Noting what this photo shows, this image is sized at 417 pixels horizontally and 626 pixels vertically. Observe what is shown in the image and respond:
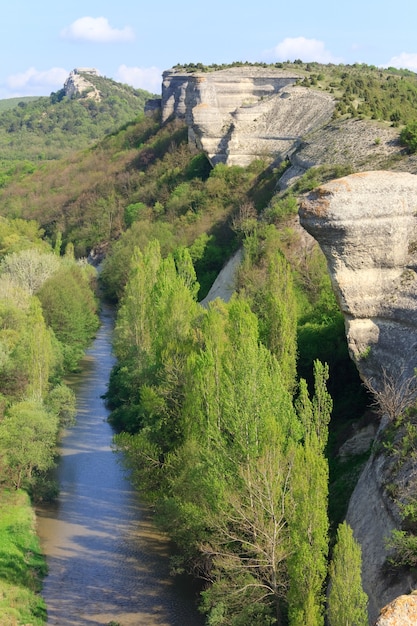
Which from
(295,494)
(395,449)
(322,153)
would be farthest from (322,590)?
(322,153)

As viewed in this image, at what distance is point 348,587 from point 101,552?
1184cm

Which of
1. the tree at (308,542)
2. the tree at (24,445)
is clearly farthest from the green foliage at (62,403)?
the tree at (308,542)

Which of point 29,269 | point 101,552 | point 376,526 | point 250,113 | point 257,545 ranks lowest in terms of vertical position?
point 101,552

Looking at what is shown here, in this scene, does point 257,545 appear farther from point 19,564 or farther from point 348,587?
point 19,564

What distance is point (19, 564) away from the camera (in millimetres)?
23562

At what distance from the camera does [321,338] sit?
28.4 m

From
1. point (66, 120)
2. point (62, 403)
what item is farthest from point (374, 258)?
point (66, 120)

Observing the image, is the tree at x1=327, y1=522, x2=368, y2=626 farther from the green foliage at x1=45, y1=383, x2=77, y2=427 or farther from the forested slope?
the green foliage at x1=45, y1=383, x2=77, y2=427

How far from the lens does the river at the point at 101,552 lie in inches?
874

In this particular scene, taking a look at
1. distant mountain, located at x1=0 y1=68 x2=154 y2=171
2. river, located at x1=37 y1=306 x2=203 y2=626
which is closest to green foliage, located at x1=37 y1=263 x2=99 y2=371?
river, located at x1=37 y1=306 x2=203 y2=626

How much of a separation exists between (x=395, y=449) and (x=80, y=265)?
143 feet

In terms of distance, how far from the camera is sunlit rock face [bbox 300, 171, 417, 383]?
21562 millimetres

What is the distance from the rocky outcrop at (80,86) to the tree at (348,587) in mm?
158177

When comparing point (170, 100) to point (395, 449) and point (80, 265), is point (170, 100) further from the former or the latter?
point (395, 449)
